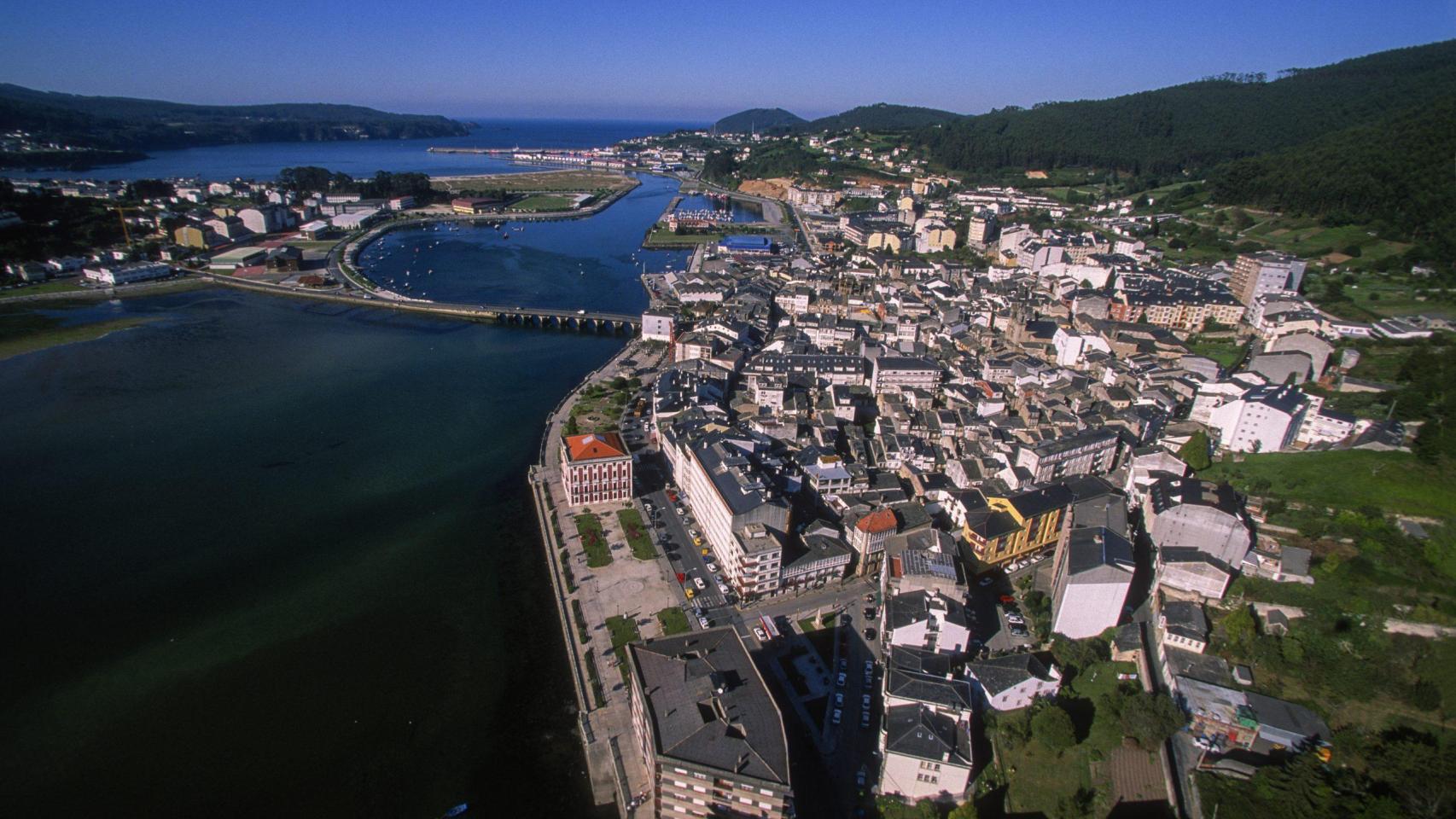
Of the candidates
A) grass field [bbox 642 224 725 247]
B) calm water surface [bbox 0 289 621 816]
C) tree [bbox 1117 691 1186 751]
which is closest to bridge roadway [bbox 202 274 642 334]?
calm water surface [bbox 0 289 621 816]

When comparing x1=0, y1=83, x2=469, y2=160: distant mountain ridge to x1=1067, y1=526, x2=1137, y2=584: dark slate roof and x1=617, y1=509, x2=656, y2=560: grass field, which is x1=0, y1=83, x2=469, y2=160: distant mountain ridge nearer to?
x1=617, y1=509, x2=656, y2=560: grass field

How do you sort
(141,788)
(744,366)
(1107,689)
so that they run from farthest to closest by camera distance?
(744,366) → (1107,689) → (141,788)

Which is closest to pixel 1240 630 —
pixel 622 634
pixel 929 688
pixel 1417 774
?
pixel 1417 774

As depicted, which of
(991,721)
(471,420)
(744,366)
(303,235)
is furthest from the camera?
(303,235)

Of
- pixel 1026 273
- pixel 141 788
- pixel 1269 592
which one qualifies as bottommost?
pixel 141 788

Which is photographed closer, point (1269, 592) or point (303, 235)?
point (1269, 592)

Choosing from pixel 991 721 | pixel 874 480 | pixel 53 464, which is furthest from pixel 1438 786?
pixel 53 464

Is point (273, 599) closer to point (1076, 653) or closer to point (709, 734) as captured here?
point (709, 734)

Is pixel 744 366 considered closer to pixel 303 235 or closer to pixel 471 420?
pixel 471 420

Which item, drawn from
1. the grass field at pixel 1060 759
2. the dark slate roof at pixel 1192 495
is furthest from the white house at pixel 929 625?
the dark slate roof at pixel 1192 495
